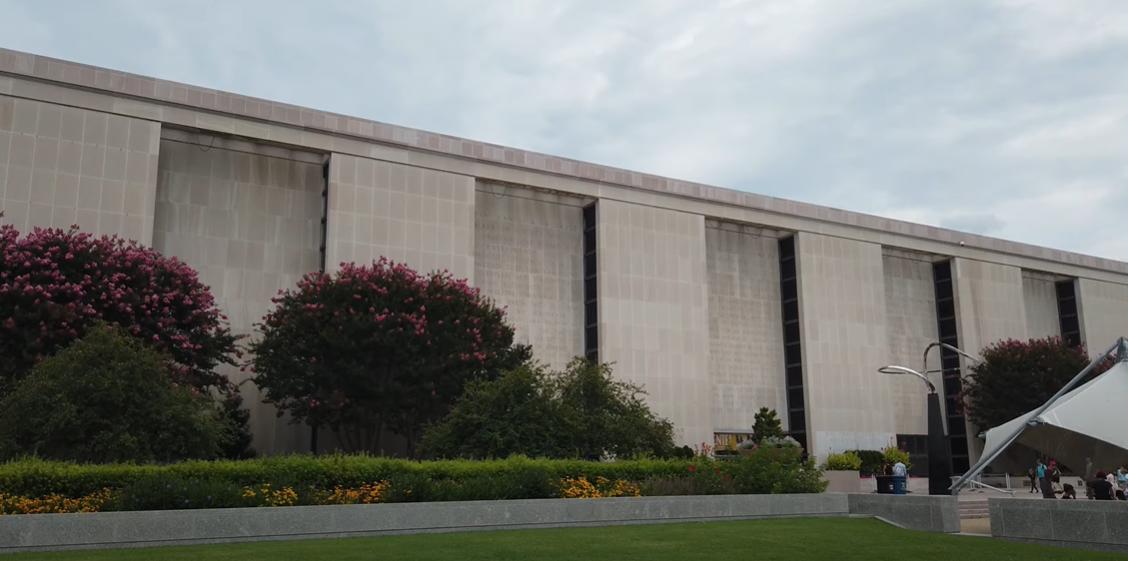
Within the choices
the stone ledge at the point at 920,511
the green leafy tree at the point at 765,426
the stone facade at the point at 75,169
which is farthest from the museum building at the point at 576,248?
the stone ledge at the point at 920,511

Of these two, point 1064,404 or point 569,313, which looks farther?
point 569,313

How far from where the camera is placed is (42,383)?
70.1ft

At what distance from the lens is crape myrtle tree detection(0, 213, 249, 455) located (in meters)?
26.8

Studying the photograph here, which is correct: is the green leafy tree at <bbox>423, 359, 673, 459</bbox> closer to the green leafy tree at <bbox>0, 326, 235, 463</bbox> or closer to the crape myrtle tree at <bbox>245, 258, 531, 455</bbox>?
the crape myrtle tree at <bbox>245, 258, 531, 455</bbox>

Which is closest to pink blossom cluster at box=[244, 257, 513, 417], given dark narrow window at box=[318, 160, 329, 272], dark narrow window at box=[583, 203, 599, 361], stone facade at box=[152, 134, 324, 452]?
stone facade at box=[152, 134, 324, 452]

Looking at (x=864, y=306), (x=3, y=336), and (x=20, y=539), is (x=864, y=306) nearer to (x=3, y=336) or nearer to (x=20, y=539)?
(x=3, y=336)

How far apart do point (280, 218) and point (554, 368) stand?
550 inches

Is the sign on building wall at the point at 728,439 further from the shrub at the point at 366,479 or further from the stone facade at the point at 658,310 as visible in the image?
the shrub at the point at 366,479

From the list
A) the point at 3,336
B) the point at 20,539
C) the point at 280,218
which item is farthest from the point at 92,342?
the point at 280,218

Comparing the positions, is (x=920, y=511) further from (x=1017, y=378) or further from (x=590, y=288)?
(x=1017, y=378)

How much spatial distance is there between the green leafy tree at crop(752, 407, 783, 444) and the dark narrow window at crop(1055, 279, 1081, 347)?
87.6 ft

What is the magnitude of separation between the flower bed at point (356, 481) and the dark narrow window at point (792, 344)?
2460 cm

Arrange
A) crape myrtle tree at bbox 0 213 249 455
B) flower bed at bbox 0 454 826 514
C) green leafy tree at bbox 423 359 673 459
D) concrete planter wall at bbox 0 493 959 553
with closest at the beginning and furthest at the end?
concrete planter wall at bbox 0 493 959 553
flower bed at bbox 0 454 826 514
green leafy tree at bbox 423 359 673 459
crape myrtle tree at bbox 0 213 249 455

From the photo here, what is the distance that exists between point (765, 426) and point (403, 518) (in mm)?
29109
